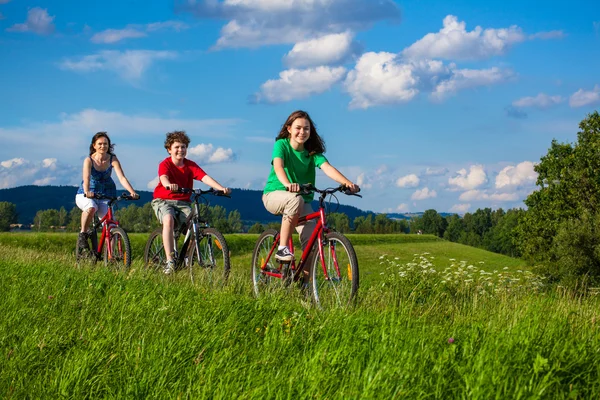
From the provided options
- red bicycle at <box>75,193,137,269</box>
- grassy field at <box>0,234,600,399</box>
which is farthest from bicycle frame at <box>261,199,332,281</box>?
red bicycle at <box>75,193,137,269</box>

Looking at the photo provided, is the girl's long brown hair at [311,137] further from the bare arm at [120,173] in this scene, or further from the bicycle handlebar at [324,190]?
the bare arm at [120,173]

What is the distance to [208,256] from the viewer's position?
8617 millimetres

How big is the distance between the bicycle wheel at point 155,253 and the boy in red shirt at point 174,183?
38cm

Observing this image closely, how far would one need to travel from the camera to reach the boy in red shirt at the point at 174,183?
9.02 meters

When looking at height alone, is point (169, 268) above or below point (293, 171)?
below

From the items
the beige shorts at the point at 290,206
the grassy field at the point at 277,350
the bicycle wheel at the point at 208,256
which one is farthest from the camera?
the bicycle wheel at the point at 208,256

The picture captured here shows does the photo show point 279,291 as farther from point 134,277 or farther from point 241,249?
point 241,249

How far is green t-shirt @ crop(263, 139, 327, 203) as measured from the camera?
7.27 m

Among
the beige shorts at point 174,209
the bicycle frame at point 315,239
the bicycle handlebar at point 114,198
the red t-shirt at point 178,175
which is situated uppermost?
the red t-shirt at point 178,175

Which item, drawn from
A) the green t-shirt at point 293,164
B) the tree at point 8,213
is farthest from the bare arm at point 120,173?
the tree at point 8,213

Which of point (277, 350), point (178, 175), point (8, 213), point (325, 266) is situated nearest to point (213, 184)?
point (178, 175)

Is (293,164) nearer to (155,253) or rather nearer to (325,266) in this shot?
(325,266)

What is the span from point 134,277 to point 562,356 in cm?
577

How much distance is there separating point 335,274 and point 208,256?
271 centimetres
